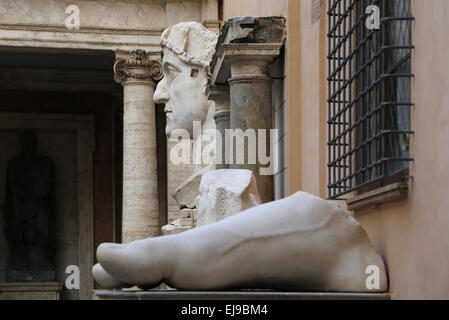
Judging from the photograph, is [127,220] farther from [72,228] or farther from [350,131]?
[350,131]

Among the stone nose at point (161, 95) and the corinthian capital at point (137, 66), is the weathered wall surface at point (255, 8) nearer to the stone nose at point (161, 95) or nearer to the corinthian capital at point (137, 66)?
the stone nose at point (161, 95)

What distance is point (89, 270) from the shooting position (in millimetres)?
20125

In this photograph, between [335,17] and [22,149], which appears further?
[22,149]

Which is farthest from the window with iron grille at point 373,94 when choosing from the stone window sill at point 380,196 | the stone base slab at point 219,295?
the stone base slab at point 219,295

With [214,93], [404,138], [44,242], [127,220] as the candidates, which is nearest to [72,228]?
[44,242]

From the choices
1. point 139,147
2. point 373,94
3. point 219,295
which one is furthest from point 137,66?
point 219,295

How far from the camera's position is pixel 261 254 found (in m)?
4.05

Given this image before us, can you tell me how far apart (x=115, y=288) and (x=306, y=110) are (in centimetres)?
407

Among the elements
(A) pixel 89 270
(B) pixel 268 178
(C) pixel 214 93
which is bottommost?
(A) pixel 89 270

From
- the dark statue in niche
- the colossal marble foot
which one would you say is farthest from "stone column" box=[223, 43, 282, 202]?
the dark statue in niche

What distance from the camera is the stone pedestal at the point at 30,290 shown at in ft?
61.0

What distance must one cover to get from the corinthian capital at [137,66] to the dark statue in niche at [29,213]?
4.97m

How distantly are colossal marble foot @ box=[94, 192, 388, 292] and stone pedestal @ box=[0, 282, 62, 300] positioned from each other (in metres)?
14.8

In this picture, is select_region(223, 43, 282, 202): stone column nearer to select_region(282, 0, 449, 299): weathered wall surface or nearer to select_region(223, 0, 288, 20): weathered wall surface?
select_region(223, 0, 288, 20): weathered wall surface
